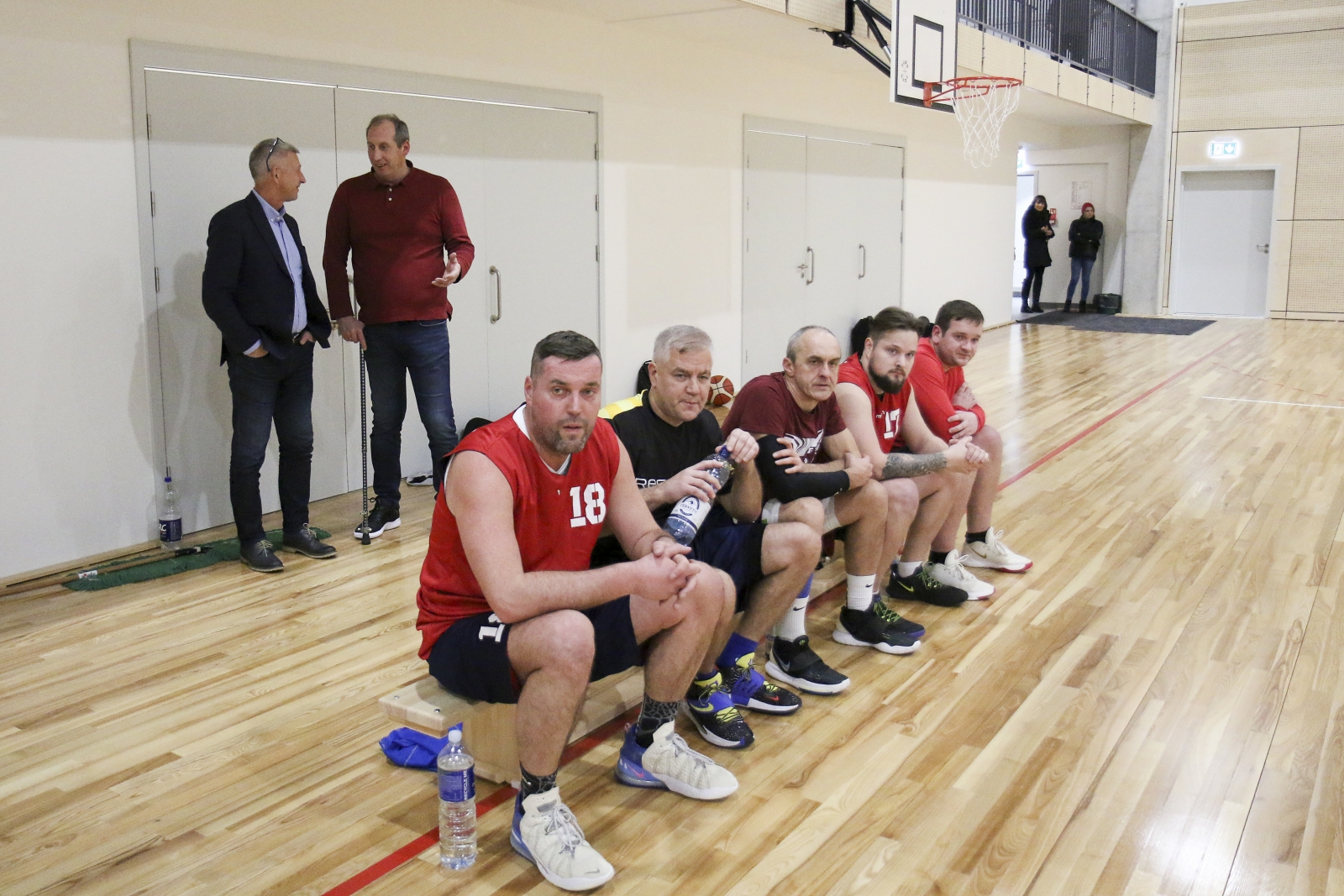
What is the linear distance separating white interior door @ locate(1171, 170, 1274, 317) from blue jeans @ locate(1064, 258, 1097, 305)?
1.11 meters

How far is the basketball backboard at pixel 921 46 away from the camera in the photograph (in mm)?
7672

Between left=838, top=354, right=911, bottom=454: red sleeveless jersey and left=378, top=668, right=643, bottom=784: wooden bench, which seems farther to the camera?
left=838, top=354, right=911, bottom=454: red sleeveless jersey

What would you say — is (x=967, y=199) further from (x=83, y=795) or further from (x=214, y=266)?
(x=83, y=795)

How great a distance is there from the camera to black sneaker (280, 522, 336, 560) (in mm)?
4922

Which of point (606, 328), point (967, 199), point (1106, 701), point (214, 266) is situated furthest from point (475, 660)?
point (967, 199)

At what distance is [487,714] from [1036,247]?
47.9ft

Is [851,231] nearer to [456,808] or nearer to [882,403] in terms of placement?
[882,403]

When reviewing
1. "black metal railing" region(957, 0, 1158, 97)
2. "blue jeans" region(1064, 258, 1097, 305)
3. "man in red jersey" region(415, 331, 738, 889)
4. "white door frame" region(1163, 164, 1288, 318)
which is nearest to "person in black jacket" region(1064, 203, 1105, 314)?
"blue jeans" region(1064, 258, 1097, 305)

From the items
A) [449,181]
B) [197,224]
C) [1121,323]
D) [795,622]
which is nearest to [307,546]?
[197,224]

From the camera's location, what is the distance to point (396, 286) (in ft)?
17.2

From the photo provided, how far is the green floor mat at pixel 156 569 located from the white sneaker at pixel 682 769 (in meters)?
2.60

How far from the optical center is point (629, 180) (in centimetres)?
775

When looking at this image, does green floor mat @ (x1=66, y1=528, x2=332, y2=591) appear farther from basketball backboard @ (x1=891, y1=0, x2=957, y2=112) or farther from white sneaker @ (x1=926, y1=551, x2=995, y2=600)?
basketball backboard @ (x1=891, y1=0, x2=957, y2=112)

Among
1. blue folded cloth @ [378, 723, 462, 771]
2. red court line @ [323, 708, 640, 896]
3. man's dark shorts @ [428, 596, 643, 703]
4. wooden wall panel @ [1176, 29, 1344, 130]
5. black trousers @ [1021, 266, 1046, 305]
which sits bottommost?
red court line @ [323, 708, 640, 896]
